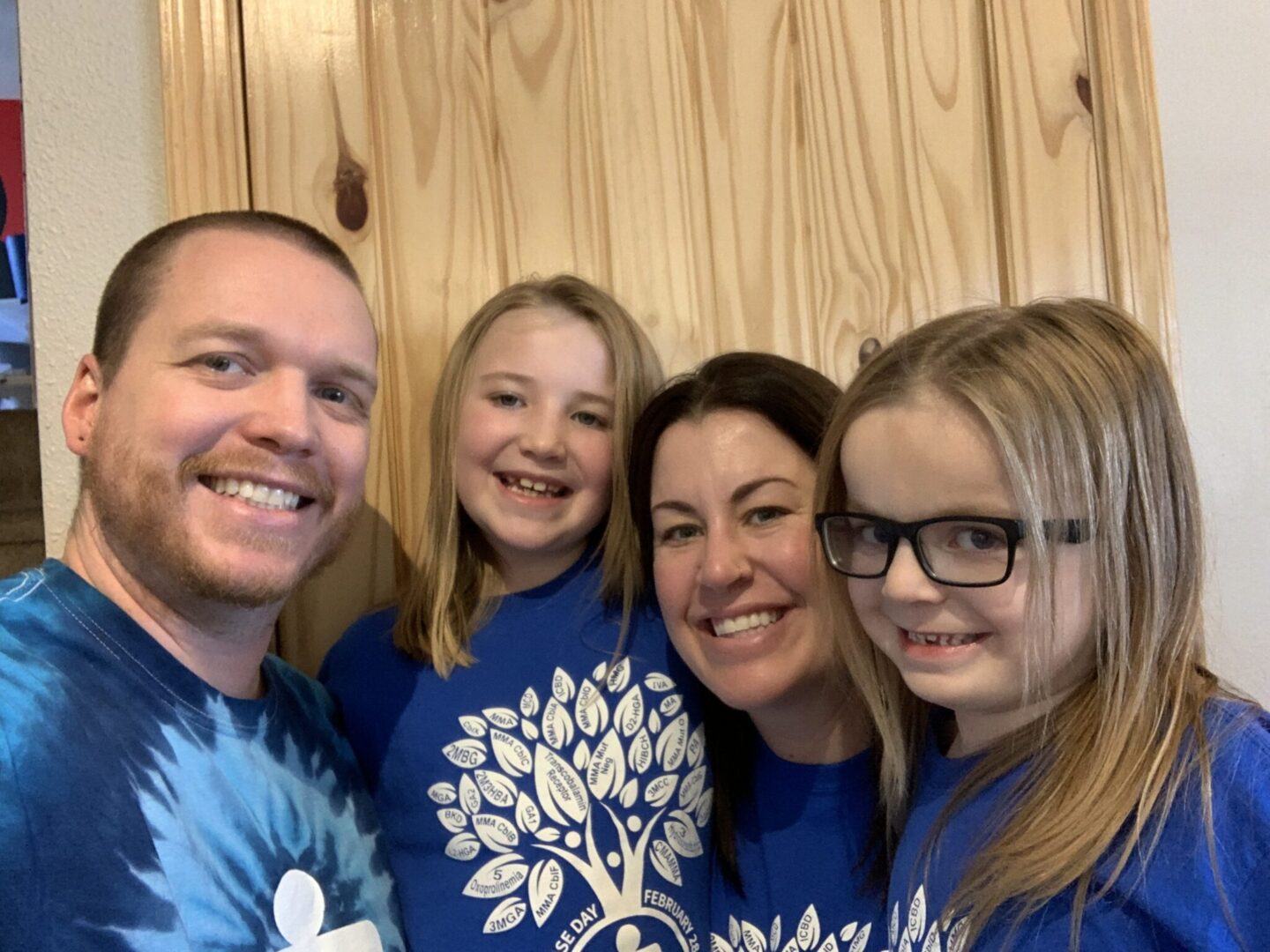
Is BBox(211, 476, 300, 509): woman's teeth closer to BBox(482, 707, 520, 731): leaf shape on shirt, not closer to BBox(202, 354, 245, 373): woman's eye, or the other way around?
BBox(202, 354, 245, 373): woman's eye

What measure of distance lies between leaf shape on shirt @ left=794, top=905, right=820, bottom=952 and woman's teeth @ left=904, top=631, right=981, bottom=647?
385mm

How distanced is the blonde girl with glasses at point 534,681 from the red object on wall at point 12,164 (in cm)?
→ 61

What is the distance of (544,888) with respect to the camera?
3.64 ft

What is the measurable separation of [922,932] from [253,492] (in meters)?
0.80

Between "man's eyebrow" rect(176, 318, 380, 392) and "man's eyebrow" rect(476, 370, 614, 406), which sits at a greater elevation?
"man's eyebrow" rect(176, 318, 380, 392)

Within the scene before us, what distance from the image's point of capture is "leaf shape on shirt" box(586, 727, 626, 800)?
1148 millimetres

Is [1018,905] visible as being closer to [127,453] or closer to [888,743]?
[888,743]

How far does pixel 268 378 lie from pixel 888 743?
779 millimetres

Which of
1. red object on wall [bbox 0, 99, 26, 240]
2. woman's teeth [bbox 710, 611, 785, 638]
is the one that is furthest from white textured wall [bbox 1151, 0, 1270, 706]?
red object on wall [bbox 0, 99, 26, 240]

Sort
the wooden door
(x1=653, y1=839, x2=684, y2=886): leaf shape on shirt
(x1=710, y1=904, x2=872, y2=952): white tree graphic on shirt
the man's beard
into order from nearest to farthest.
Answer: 1. the man's beard
2. (x1=710, y1=904, x2=872, y2=952): white tree graphic on shirt
3. (x1=653, y1=839, x2=684, y2=886): leaf shape on shirt
4. the wooden door

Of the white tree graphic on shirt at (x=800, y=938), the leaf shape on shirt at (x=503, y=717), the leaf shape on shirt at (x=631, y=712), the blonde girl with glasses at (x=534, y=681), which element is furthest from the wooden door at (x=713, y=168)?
the white tree graphic on shirt at (x=800, y=938)

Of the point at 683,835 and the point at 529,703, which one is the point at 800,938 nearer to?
the point at 683,835

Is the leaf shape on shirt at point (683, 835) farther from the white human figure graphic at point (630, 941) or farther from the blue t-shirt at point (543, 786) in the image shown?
the white human figure graphic at point (630, 941)

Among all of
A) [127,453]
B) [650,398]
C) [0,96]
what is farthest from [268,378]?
[0,96]
